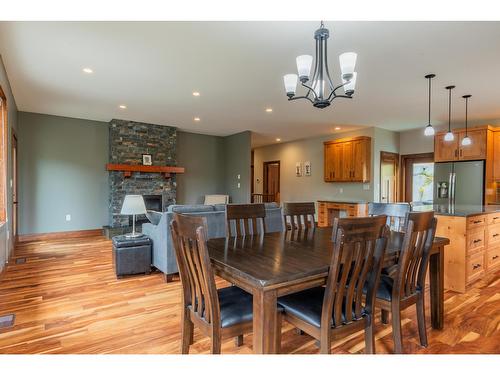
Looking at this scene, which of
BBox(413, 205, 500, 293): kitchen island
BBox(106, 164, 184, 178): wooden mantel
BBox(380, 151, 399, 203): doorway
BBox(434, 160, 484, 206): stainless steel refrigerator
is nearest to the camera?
BBox(413, 205, 500, 293): kitchen island

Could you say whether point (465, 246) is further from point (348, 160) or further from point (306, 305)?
point (348, 160)

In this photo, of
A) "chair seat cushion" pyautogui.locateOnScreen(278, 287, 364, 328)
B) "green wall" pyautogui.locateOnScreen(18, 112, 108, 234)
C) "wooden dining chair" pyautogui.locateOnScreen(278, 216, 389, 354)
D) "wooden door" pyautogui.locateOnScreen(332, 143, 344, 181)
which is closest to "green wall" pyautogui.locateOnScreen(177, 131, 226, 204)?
"green wall" pyautogui.locateOnScreen(18, 112, 108, 234)

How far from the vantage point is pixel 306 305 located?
5.41 feet

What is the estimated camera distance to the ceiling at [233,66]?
2.58 meters

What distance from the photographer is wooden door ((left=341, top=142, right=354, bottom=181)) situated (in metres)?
6.93

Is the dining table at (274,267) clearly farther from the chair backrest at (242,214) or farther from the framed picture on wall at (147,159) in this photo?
the framed picture on wall at (147,159)

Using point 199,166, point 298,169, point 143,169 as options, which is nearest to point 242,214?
point 143,169

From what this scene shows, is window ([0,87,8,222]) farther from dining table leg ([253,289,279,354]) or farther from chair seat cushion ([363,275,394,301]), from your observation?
chair seat cushion ([363,275,394,301])

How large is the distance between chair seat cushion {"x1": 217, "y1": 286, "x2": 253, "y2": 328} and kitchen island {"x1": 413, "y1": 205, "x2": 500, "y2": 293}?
271 cm

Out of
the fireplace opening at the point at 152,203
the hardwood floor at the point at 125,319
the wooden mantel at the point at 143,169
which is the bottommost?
the hardwood floor at the point at 125,319

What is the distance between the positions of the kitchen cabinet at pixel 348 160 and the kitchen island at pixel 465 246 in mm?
3158

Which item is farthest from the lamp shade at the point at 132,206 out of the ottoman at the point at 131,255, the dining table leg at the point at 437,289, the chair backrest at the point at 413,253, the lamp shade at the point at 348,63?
the dining table leg at the point at 437,289
